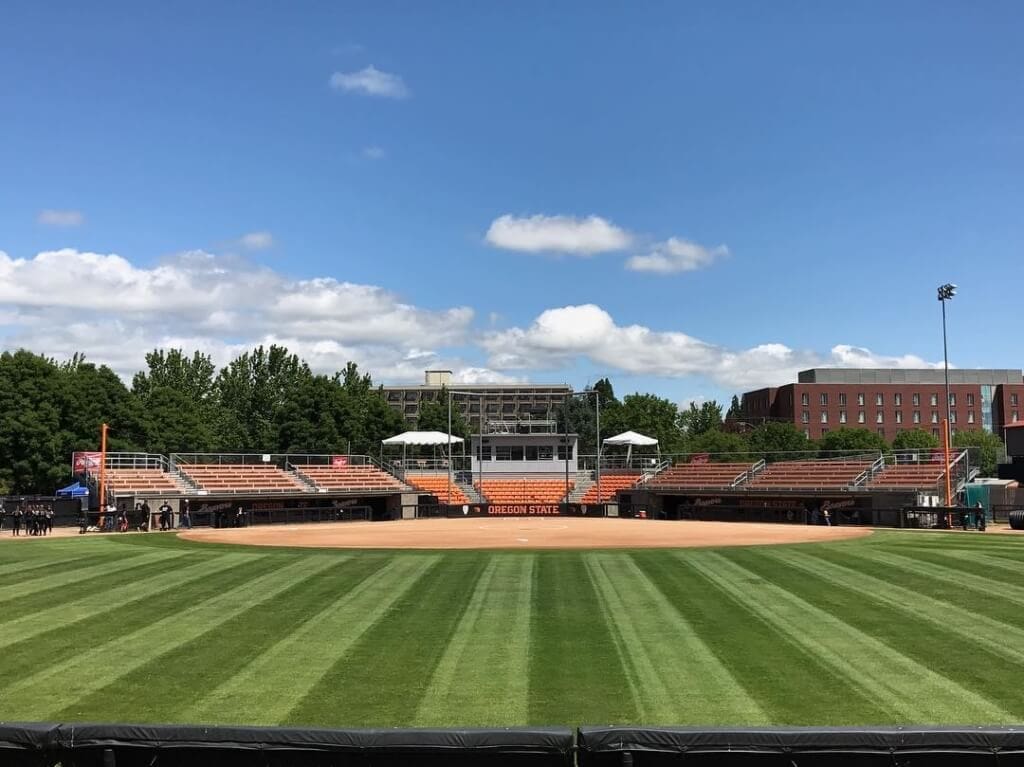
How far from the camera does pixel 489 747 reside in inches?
263

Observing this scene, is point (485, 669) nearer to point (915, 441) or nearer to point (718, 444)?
point (718, 444)

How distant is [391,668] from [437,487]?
6243cm

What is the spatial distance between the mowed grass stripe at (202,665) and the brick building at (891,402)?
132 meters

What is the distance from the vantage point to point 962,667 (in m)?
14.0

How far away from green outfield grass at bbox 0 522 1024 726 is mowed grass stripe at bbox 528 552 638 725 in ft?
0.18

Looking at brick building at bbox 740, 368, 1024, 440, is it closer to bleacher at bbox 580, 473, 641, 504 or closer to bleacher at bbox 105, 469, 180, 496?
bleacher at bbox 580, 473, 641, 504

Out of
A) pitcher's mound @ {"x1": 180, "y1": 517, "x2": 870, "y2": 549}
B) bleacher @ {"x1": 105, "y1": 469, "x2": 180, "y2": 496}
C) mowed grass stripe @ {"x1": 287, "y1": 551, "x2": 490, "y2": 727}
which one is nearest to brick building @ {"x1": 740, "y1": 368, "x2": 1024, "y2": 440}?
pitcher's mound @ {"x1": 180, "y1": 517, "x2": 870, "y2": 549}

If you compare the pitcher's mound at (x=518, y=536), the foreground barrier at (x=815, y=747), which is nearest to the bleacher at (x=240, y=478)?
the pitcher's mound at (x=518, y=536)

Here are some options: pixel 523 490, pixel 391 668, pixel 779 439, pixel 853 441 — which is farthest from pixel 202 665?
pixel 779 439

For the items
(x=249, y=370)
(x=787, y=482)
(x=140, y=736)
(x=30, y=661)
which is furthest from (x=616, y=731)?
(x=249, y=370)

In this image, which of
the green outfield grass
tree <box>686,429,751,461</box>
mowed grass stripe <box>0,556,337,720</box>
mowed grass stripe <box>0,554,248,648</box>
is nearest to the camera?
the green outfield grass

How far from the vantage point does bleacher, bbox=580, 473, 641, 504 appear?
2945 inches

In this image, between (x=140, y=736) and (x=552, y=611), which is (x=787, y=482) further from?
(x=140, y=736)

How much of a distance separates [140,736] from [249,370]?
101155 millimetres
